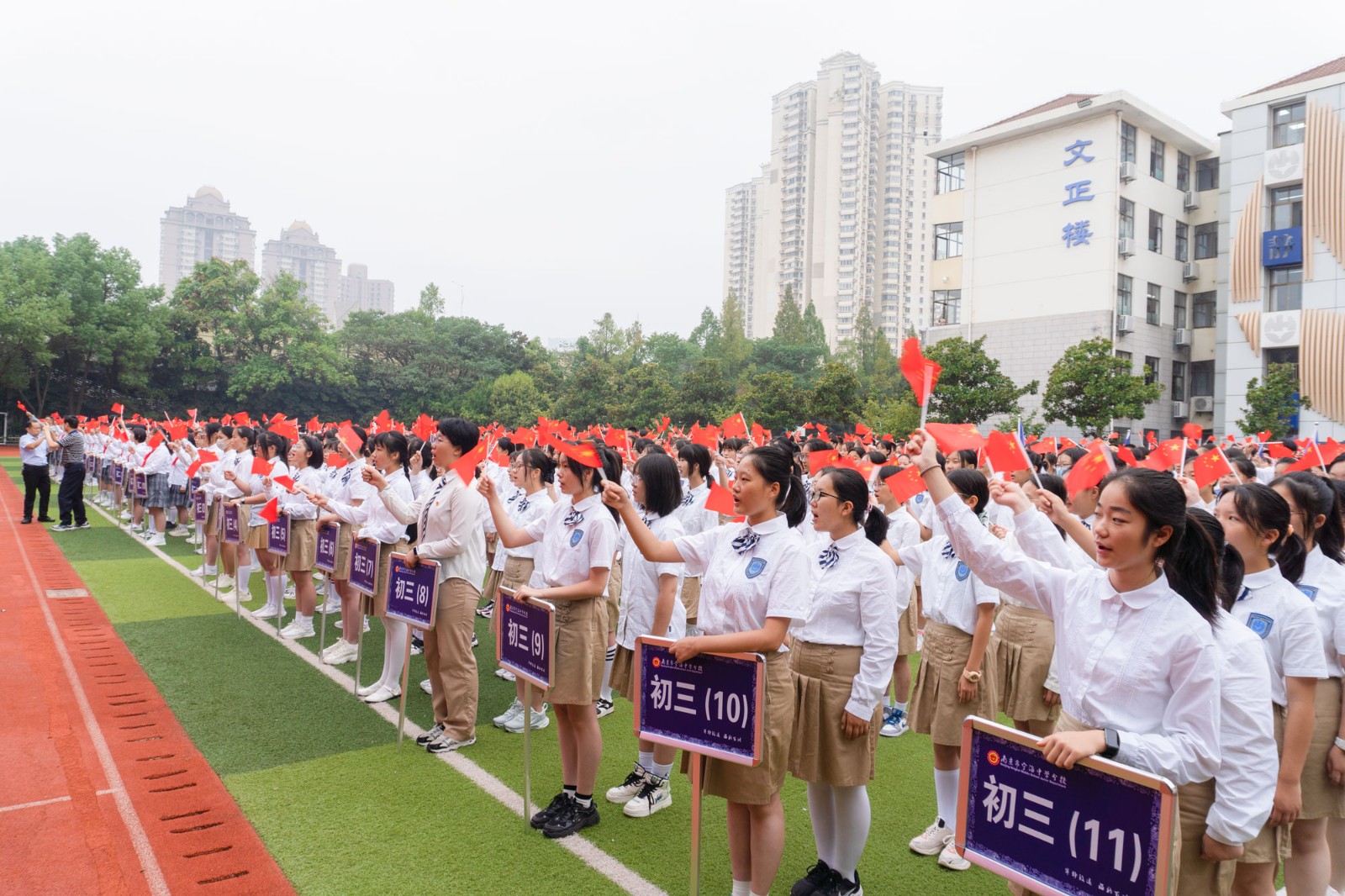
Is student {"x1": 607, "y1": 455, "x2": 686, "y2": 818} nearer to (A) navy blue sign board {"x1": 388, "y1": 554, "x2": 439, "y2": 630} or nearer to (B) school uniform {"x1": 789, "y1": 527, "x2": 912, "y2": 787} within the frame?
(B) school uniform {"x1": 789, "y1": 527, "x2": 912, "y2": 787}

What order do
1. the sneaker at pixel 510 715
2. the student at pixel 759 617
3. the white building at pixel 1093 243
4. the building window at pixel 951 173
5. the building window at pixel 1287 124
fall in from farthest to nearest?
the building window at pixel 951 173 → the white building at pixel 1093 243 → the building window at pixel 1287 124 → the sneaker at pixel 510 715 → the student at pixel 759 617

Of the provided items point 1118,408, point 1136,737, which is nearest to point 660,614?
point 1136,737

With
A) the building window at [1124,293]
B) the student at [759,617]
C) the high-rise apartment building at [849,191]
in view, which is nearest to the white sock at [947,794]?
the student at [759,617]

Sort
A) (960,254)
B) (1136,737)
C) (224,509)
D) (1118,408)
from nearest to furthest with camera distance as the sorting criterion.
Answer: (1136,737) → (224,509) → (1118,408) → (960,254)

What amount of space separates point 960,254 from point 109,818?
108ft

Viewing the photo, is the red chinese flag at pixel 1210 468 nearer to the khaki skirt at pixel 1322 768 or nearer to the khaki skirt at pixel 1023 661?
the khaki skirt at pixel 1023 661

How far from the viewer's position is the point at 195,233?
477 feet

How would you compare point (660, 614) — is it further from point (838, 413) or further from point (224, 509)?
point (838, 413)

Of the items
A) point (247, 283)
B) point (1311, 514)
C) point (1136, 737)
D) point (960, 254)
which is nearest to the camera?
point (1136, 737)

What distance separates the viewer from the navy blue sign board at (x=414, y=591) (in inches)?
187

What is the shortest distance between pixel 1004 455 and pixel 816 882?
190 cm

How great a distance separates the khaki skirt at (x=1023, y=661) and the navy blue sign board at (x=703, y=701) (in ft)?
5.66

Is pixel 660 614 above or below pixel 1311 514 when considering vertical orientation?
below

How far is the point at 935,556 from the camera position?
4.09 meters
